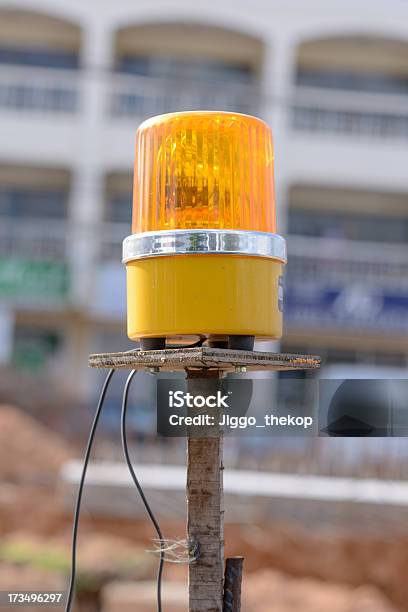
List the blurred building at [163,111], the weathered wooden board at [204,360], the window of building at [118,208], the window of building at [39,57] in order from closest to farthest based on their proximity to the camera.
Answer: the weathered wooden board at [204,360]
the blurred building at [163,111]
the window of building at [39,57]
the window of building at [118,208]

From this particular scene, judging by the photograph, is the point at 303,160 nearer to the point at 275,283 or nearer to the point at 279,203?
the point at 279,203

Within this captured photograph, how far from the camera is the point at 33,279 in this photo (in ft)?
62.5

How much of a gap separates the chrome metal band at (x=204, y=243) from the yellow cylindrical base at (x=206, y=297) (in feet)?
0.06

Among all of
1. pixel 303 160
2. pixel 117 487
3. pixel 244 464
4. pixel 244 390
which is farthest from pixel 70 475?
pixel 303 160

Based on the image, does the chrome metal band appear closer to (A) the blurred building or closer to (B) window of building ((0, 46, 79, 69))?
(A) the blurred building

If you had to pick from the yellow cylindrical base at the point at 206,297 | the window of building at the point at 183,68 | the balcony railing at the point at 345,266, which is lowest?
the yellow cylindrical base at the point at 206,297

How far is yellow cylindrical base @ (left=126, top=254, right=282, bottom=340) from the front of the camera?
2395 mm

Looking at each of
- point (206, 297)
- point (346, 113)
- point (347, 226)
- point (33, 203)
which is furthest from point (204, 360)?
point (347, 226)

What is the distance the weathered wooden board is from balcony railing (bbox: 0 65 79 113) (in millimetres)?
18452

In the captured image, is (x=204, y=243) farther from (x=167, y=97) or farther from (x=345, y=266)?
(x=167, y=97)

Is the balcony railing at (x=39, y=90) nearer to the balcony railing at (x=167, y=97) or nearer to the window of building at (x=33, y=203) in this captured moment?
the balcony railing at (x=167, y=97)

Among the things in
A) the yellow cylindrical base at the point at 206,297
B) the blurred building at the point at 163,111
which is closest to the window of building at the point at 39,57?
the blurred building at the point at 163,111

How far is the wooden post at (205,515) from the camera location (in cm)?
254

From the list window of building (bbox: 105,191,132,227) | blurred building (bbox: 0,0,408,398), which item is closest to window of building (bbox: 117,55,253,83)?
blurred building (bbox: 0,0,408,398)
